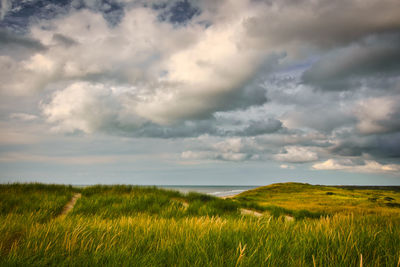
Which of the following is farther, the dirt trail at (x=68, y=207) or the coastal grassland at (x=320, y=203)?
the coastal grassland at (x=320, y=203)

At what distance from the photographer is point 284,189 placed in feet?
127

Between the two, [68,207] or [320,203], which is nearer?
[68,207]

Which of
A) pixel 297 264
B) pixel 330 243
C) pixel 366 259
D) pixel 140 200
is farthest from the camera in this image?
pixel 140 200

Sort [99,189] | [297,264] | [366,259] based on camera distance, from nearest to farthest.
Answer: [297,264], [366,259], [99,189]

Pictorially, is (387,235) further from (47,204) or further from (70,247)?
(47,204)

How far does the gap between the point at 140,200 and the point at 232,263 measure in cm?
701

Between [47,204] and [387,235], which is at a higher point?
[387,235]

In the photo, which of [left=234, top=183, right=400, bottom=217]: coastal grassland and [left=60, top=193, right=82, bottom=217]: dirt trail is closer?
[left=60, top=193, right=82, bottom=217]: dirt trail

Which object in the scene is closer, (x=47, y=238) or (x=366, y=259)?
(x=366, y=259)


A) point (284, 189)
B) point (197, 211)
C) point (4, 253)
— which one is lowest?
point (284, 189)

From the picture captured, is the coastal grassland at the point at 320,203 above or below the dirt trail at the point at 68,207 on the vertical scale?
below

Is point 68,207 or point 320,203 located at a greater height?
point 68,207

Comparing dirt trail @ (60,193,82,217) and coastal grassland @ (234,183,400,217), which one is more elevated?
dirt trail @ (60,193,82,217)

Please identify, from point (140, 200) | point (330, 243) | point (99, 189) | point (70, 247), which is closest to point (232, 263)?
point (330, 243)
